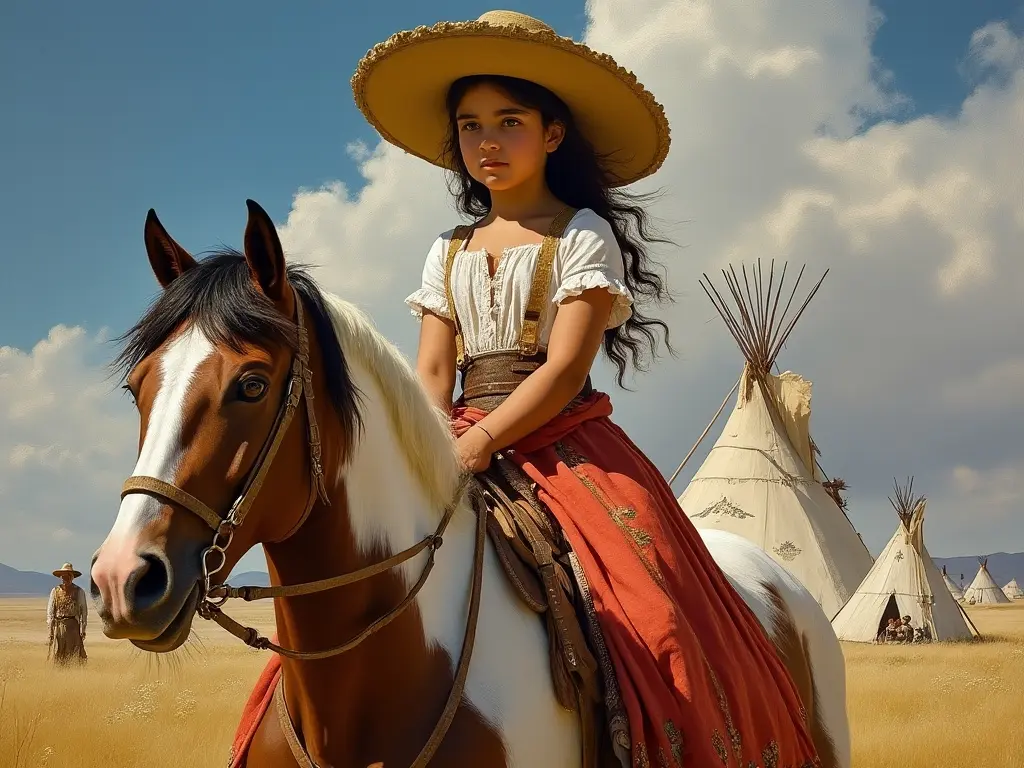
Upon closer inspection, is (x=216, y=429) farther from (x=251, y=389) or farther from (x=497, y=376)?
(x=497, y=376)

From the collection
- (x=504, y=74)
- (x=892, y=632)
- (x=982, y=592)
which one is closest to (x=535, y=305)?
(x=504, y=74)

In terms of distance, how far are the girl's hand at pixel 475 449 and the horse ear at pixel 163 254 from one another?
37.4 inches

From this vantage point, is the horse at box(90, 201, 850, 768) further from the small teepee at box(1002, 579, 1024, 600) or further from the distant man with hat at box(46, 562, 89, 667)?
the small teepee at box(1002, 579, 1024, 600)

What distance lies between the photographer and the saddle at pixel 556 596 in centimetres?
268

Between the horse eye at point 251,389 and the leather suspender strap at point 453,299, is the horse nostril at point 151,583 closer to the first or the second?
the horse eye at point 251,389

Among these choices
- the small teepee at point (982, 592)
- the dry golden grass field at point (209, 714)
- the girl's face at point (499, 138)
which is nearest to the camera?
the girl's face at point (499, 138)

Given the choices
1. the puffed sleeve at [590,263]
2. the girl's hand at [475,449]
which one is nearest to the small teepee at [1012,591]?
the puffed sleeve at [590,263]

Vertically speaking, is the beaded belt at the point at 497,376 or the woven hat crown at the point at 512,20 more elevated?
the woven hat crown at the point at 512,20

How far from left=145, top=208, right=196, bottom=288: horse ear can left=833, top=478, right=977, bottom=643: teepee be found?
64.4 ft

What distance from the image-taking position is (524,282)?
10.8 ft

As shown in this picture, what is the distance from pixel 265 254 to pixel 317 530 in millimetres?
661

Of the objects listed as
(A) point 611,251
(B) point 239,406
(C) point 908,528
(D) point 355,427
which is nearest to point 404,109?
(A) point 611,251

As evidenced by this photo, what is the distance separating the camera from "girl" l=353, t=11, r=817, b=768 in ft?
9.30

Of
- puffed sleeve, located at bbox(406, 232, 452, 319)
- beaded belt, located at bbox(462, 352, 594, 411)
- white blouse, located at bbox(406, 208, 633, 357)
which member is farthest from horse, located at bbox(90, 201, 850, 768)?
puffed sleeve, located at bbox(406, 232, 452, 319)
